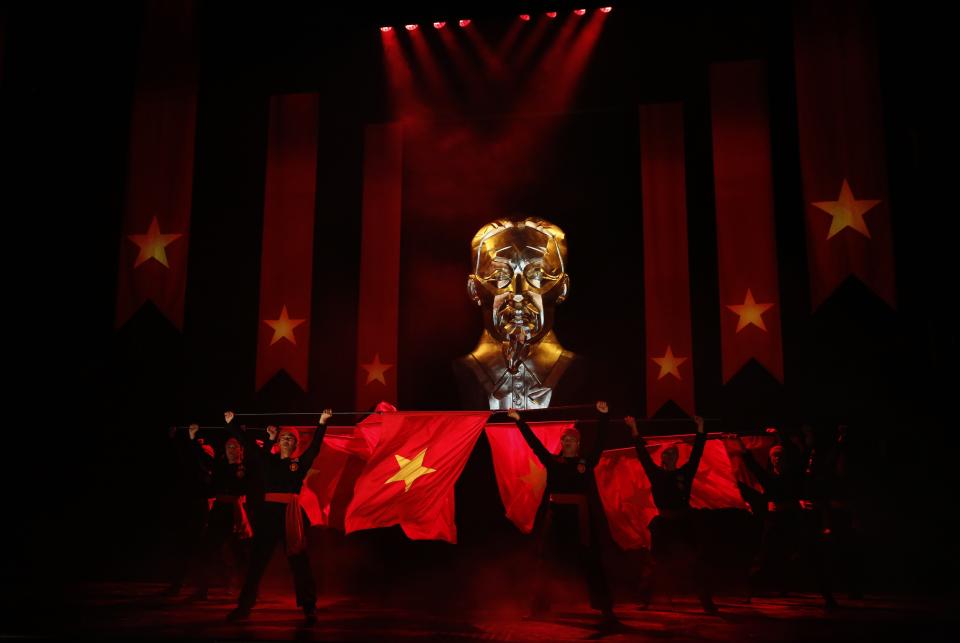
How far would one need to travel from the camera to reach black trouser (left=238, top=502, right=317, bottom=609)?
5.88 meters

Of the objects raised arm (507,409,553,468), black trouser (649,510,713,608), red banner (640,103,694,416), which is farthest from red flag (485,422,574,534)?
red banner (640,103,694,416)

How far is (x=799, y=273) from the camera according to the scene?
343 inches

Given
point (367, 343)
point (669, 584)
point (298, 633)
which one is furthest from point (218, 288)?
point (669, 584)

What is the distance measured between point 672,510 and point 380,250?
16.6ft

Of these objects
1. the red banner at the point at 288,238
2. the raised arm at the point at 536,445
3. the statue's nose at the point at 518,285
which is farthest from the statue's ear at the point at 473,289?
the raised arm at the point at 536,445

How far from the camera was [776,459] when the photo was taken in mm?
7074

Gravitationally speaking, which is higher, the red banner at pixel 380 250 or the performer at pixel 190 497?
the red banner at pixel 380 250

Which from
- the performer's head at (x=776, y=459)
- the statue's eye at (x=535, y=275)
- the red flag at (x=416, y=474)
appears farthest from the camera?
the statue's eye at (x=535, y=275)

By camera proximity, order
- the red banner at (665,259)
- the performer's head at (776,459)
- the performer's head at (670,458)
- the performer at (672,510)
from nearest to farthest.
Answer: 1. the performer at (672,510)
2. the performer's head at (670,458)
3. the performer's head at (776,459)
4. the red banner at (665,259)

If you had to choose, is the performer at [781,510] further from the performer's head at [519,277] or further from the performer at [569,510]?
the performer's head at [519,277]

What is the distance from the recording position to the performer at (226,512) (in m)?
7.04

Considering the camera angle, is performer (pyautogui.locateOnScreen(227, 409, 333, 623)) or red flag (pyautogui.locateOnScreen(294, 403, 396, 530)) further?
red flag (pyautogui.locateOnScreen(294, 403, 396, 530))

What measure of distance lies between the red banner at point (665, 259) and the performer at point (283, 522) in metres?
4.03

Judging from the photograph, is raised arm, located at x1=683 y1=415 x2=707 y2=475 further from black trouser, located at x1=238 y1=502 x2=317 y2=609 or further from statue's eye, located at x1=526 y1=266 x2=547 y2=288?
black trouser, located at x1=238 y1=502 x2=317 y2=609
